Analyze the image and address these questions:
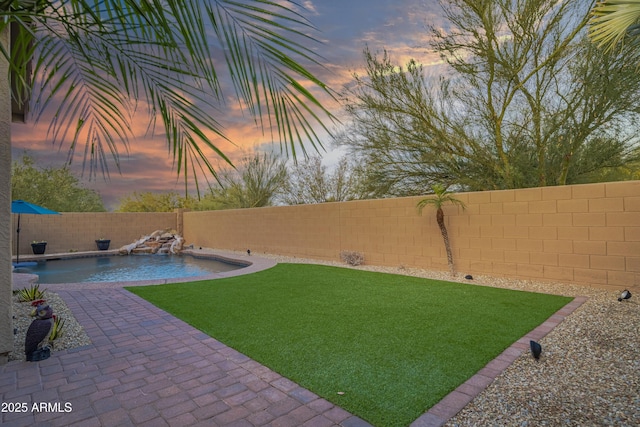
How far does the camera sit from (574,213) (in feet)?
19.2

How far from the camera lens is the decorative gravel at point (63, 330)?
3.60 meters

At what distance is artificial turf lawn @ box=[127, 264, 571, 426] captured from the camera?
2666mm

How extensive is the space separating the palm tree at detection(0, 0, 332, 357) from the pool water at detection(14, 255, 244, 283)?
9.22 metres

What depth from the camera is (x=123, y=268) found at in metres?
12.2

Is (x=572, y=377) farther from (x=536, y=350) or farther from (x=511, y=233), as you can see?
(x=511, y=233)

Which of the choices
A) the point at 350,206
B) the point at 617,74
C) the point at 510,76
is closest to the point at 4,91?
the point at 350,206

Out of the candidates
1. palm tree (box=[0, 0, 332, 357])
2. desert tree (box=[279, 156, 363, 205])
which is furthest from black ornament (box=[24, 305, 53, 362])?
desert tree (box=[279, 156, 363, 205])

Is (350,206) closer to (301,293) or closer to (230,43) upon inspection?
(301,293)

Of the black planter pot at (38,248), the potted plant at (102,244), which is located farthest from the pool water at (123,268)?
the potted plant at (102,244)

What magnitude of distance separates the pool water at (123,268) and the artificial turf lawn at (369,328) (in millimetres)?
4594

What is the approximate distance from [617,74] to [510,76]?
198 cm

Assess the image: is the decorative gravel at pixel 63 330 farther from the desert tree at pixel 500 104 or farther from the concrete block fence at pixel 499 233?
the desert tree at pixel 500 104

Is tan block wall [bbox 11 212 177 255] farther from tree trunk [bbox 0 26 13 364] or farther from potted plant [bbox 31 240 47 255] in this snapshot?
tree trunk [bbox 0 26 13 364]

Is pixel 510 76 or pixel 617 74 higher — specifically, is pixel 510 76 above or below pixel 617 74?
above
